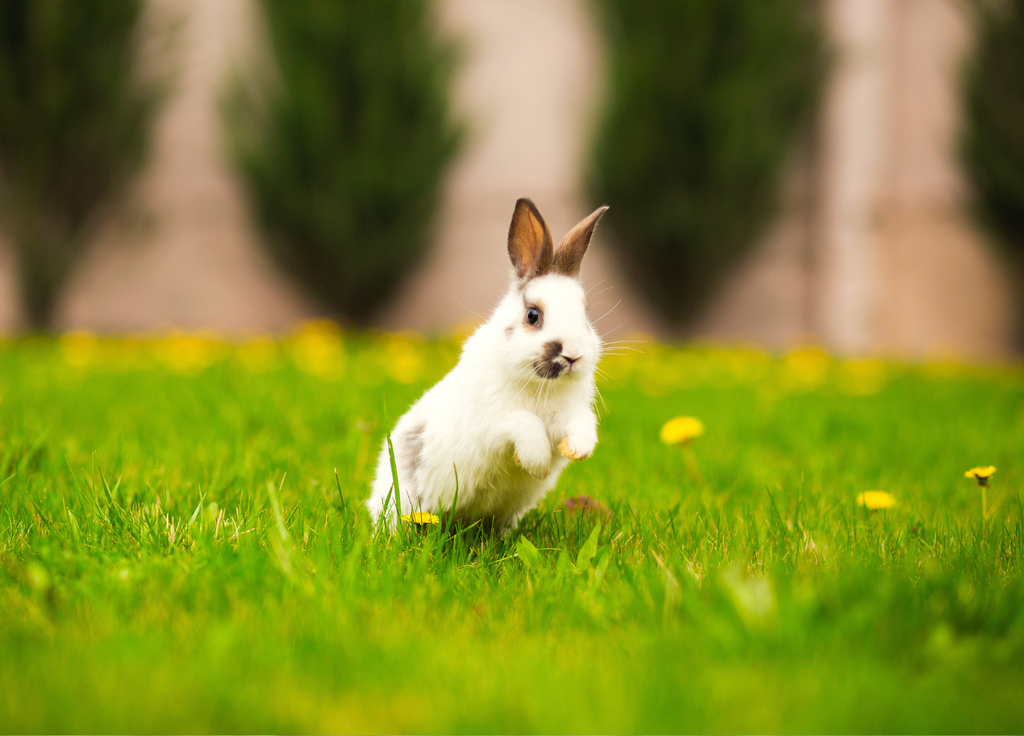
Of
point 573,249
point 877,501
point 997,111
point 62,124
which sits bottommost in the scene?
point 877,501

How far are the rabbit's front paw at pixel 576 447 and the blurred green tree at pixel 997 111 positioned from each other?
29.7 ft

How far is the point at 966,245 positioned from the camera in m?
8.95

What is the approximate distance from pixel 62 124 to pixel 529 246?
779 cm

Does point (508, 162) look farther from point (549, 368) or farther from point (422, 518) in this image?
point (422, 518)

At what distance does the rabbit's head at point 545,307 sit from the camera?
159 centimetres

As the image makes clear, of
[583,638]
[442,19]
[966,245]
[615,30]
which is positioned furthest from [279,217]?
[966,245]

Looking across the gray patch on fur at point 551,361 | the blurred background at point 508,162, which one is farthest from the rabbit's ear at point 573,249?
the blurred background at point 508,162

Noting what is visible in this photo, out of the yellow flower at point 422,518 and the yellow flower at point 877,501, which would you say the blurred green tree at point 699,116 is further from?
the yellow flower at point 422,518

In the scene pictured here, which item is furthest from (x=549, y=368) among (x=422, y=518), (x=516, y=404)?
(x=422, y=518)

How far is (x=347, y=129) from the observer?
798cm

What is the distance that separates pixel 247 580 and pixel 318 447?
4.15 ft

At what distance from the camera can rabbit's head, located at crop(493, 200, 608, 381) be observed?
1.59 m

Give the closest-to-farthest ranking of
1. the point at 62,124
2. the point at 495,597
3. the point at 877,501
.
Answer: the point at 495,597 → the point at 877,501 → the point at 62,124

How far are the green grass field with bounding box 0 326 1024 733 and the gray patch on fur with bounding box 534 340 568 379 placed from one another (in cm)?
36
